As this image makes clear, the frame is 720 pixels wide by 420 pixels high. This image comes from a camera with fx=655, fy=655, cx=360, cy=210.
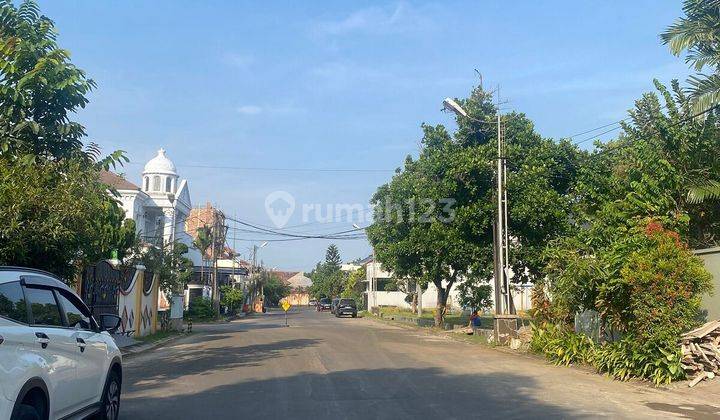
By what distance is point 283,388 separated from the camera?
1161cm

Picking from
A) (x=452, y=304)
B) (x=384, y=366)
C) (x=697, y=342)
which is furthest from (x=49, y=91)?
(x=452, y=304)

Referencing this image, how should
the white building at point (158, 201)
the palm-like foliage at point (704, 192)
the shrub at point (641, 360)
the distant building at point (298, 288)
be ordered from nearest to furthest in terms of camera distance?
the shrub at point (641, 360) → the palm-like foliage at point (704, 192) → the white building at point (158, 201) → the distant building at point (298, 288)

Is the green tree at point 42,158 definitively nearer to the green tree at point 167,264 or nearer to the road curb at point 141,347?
the road curb at point 141,347

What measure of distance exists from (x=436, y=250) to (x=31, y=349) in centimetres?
2396

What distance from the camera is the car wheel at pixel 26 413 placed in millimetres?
5078

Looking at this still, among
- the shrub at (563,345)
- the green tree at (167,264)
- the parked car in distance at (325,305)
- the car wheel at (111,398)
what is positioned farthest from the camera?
the parked car in distance at (325,305)

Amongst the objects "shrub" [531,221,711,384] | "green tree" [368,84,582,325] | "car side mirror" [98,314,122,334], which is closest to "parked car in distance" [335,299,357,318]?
"green tree" [368,84,582,325]

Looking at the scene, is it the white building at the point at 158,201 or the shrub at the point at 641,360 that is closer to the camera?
the shrub at the point at 641,360

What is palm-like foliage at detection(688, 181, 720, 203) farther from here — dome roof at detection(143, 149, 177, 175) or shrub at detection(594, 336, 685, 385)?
dome roof at detection(143, 149, 177, 175)

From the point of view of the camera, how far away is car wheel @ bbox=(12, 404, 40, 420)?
5078 millimetres

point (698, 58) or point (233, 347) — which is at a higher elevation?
point (698, 58)

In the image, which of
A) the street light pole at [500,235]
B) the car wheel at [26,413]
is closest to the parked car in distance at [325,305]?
the street light pole at [500,235]

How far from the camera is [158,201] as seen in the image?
164 ft

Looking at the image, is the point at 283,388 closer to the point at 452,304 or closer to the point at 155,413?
the point at 155,413
